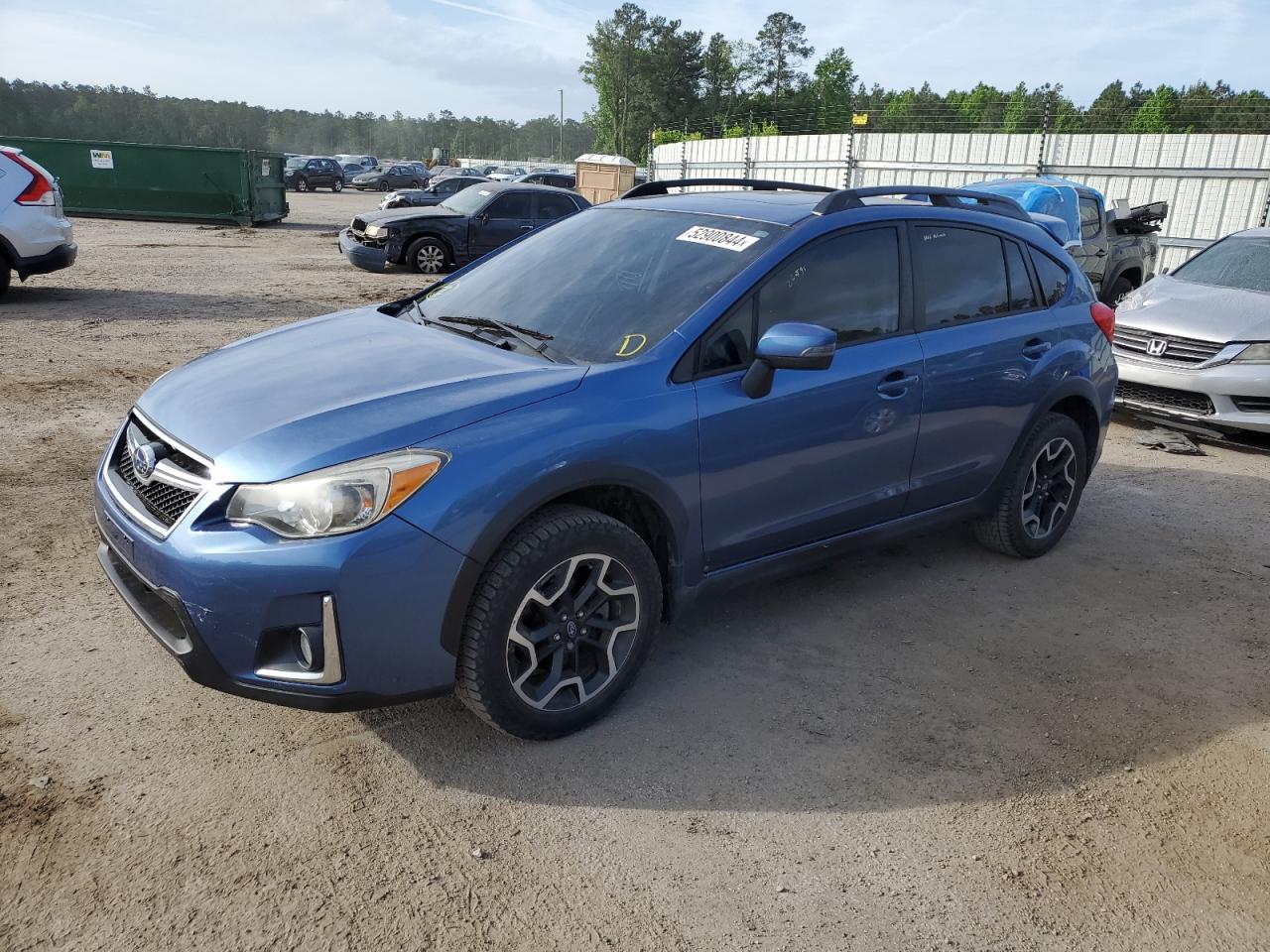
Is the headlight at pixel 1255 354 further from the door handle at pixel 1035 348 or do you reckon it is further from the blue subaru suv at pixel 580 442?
the door handle at pixel 1035 348

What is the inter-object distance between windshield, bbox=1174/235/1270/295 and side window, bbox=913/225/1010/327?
15.6 feet

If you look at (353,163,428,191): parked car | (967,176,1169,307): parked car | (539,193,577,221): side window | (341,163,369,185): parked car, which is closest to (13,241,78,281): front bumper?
(539,193,577,221): side window

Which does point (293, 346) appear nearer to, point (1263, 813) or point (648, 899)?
point (648, 899)

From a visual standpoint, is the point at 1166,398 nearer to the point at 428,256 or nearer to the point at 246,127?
the point at 428,256

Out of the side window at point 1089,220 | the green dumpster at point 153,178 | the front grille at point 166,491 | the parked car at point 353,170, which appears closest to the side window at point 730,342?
the front grille at point 166,491

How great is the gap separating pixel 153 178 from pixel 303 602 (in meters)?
23.4

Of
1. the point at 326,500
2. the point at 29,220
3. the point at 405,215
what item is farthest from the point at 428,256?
the point at 326,500

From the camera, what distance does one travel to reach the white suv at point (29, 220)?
33.5 ft

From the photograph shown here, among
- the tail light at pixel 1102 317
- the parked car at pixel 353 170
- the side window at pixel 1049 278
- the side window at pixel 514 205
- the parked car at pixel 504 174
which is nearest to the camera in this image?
the side window at pixel 1049 278

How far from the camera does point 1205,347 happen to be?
740cm

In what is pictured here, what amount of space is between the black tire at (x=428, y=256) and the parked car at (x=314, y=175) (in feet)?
106

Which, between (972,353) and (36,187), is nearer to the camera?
(972,353)

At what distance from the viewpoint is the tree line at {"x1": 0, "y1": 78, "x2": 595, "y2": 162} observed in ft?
271

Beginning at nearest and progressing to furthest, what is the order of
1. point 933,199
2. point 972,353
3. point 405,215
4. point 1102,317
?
point 972,353, point 933,199, point 1102,317, point 405,215
